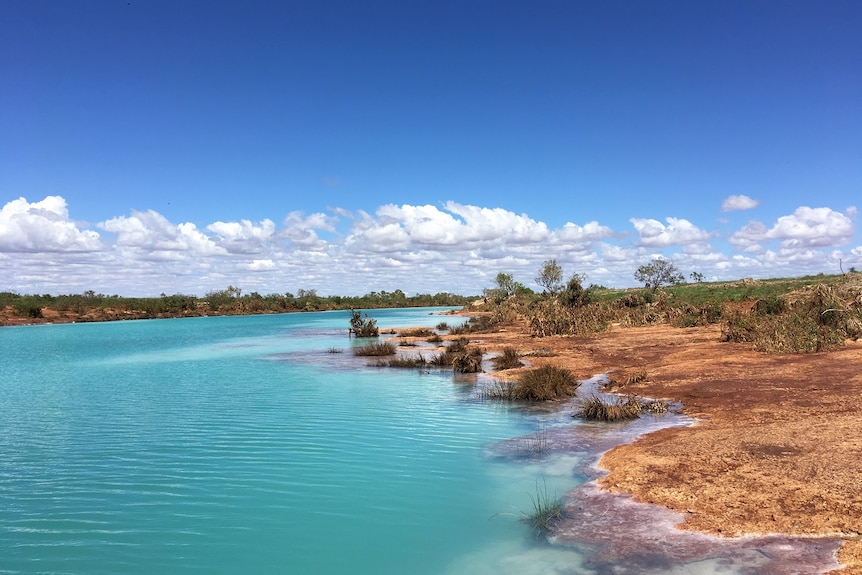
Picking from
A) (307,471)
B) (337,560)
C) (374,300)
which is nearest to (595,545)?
(337,560)

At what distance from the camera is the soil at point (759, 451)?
23.8ft

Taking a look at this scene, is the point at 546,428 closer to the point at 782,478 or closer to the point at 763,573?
the point at 782,478

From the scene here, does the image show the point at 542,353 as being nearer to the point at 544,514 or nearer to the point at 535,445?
the point at 535,445

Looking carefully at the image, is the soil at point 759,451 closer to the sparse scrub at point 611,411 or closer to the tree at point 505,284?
the sparse scrub at point 611,411

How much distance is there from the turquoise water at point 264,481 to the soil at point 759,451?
183cm

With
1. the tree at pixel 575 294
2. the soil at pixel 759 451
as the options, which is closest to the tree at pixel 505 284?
the tree at pixel 575 294

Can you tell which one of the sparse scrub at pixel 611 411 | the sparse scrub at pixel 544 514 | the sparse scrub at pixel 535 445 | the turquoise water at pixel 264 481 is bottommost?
the turquoise water at pixel 264 481

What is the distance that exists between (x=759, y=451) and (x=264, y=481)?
893 cm

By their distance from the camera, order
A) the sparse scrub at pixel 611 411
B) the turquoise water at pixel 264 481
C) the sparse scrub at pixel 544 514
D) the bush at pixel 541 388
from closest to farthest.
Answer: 1. the turquoise water at pixel 264 481
2. the sparse scrub at pixel 544 514
3. the sparse scrub at pixel 611 411
4. the bush at pixel 541 388

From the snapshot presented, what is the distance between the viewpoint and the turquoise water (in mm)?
Answer: 7422

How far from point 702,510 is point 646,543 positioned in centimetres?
136

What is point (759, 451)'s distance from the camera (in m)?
9.89

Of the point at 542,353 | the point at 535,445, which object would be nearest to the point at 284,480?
the point at 535,445

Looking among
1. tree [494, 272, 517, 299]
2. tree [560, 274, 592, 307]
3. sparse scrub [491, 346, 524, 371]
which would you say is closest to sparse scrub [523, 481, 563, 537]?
sparse scrub [491, 346, 524, 371]
